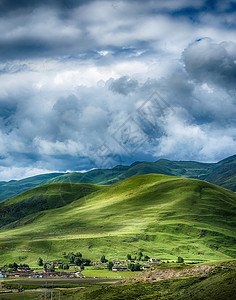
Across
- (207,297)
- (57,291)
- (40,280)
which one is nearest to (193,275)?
(207,297)

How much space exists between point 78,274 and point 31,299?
63744mm

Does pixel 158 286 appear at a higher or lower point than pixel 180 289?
lower

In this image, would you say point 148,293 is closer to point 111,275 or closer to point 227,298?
point 227,298

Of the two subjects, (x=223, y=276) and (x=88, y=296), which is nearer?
(x=223, y=276)

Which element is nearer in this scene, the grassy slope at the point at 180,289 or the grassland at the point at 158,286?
the grassy slope at the point at 180,289

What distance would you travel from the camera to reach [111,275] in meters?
188

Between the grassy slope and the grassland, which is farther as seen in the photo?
the grassland

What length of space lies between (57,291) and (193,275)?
58.1 metres

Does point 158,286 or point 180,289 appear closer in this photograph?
point 180,289

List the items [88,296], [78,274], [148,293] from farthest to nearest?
[78,274] < [88,296] < [148,293]

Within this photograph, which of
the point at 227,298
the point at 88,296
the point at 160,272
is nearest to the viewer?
the point at 227,298

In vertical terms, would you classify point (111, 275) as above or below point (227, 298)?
below

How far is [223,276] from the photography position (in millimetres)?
114250

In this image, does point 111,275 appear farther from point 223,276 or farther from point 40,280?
point 223,276
